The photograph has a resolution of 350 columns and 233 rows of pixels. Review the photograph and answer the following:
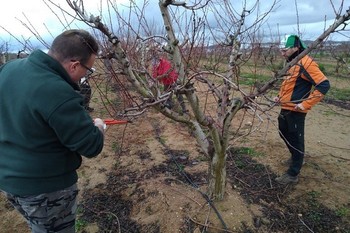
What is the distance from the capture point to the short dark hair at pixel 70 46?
1514 mm

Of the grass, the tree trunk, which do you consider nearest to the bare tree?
the tree trunk

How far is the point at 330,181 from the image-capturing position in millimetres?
3494

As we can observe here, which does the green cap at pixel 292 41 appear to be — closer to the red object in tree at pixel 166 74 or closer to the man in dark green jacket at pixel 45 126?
the red object in tree at pixel 166 74

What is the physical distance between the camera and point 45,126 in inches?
57.4

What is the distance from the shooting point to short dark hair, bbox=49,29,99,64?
4.97 feet

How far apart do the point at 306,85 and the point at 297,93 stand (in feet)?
0.41

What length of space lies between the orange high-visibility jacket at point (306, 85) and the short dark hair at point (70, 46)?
76.5 inches

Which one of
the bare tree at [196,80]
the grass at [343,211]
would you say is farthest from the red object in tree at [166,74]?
the grass at [343,211]

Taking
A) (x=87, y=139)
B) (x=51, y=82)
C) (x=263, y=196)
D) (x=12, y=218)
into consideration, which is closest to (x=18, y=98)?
(x=51, y=82)

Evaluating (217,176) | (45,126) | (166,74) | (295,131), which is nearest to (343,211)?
(295,131)

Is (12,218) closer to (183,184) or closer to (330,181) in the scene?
(183,184)

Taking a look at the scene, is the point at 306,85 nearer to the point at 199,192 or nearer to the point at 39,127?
the point at 199,192

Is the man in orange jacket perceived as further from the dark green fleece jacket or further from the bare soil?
the dark green fleece jacket

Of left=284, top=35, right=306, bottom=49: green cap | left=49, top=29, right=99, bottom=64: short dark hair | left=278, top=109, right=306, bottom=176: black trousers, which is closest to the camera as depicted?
left=49, top=29, right=99, bottom=64: short dark hair
